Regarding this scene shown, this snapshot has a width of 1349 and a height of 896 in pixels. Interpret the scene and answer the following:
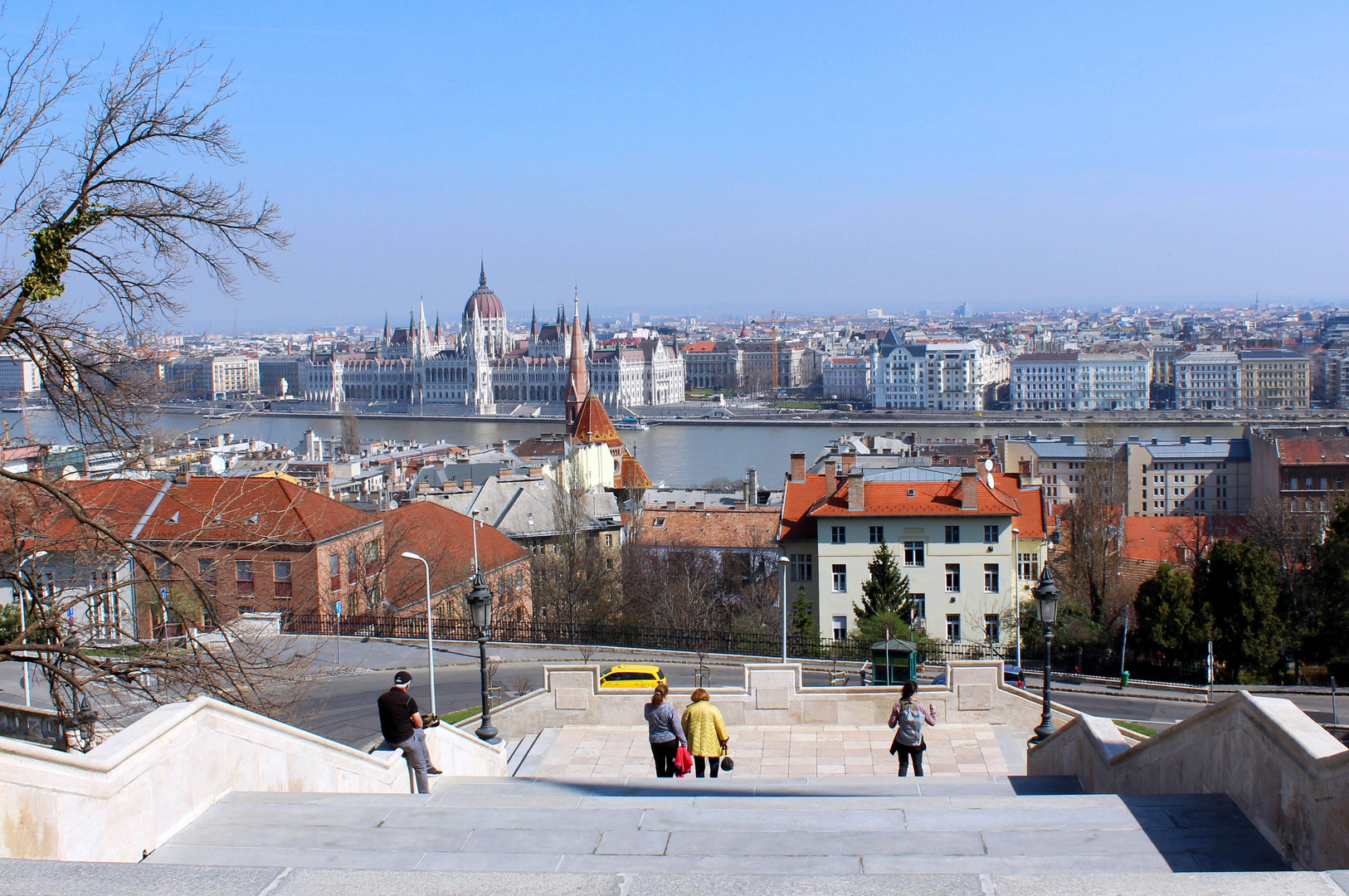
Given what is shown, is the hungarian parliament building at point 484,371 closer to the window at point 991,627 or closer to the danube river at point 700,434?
the danube river at point 700,434

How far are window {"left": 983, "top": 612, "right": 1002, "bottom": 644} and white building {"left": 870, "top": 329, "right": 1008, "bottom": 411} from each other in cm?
7441

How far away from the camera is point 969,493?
16.1 m

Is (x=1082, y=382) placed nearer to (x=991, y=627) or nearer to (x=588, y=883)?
(x=991, y=627)

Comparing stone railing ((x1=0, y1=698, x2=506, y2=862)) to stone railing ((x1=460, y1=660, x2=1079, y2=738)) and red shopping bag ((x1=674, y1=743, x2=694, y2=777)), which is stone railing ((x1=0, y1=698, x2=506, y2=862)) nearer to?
red shopping bag ((x1=674, y1=743, x2=694, y2=777))

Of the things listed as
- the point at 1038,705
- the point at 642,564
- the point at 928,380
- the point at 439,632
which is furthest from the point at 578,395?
the point at 1038,705

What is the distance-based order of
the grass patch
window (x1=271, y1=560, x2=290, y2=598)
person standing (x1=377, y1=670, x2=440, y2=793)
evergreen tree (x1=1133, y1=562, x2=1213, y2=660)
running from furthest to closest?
1. evergreen tree (x1=1133, y1=562, x2=1213, y2=660)
2. window (x1=271, y1=560, x2=290, y2=598)
3. the grass patch
4. person standing (x1=377, y1=670, x2=440, y2=793)

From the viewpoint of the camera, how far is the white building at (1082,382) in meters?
86.6

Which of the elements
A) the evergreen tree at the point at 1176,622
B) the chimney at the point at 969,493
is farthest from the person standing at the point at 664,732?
the chimney at the point at 969,493

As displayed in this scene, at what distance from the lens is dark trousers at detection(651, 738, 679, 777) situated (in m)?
5.01

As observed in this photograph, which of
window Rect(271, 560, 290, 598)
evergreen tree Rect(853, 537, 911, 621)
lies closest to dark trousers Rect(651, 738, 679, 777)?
window Rect(271, 560, 290, 598)

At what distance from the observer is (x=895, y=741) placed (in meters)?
5.31

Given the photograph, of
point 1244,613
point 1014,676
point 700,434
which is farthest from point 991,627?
point 700,434

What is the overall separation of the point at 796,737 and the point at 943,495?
32.4 ft

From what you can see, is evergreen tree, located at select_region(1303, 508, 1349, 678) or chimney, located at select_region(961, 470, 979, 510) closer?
evergreen tree, located at select_region(1303, 508, 1349, 678)
